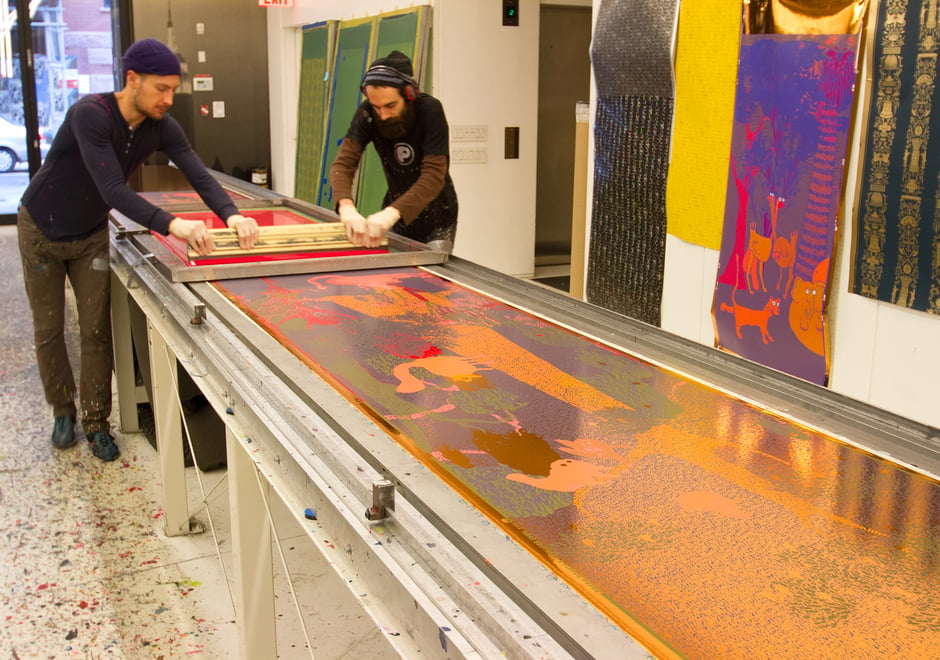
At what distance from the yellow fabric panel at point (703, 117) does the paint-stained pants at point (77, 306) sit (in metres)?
2.27

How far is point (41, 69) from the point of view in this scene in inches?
329

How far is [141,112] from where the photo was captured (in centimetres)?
270

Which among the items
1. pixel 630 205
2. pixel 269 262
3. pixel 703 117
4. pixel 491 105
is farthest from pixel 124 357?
pixel 491 105

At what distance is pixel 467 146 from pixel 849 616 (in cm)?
515

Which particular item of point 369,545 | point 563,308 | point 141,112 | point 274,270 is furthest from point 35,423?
point 369,545

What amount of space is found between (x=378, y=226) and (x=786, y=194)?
147 cm

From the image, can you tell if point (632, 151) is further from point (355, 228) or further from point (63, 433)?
point (63, 433)

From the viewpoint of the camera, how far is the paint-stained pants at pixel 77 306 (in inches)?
117

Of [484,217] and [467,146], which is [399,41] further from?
[484,217]

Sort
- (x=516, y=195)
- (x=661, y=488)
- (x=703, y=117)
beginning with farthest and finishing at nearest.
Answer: (x=516, y=195) → (x=703, y=117) → (x=661, y=488)

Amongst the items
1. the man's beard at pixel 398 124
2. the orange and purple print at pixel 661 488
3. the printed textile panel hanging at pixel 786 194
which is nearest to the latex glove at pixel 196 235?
the orange and purple print at pixel 661 488

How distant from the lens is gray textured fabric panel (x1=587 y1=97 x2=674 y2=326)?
385 centimetres

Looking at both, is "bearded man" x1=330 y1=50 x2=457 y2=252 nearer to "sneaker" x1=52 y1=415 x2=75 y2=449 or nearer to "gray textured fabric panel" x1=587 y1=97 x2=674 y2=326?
"gray textured fabric panel" x1=587 y1=97 x2=674 y2=326

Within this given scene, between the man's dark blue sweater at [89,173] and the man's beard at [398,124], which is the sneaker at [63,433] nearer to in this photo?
the man's dark blue sweater at [89,173]
